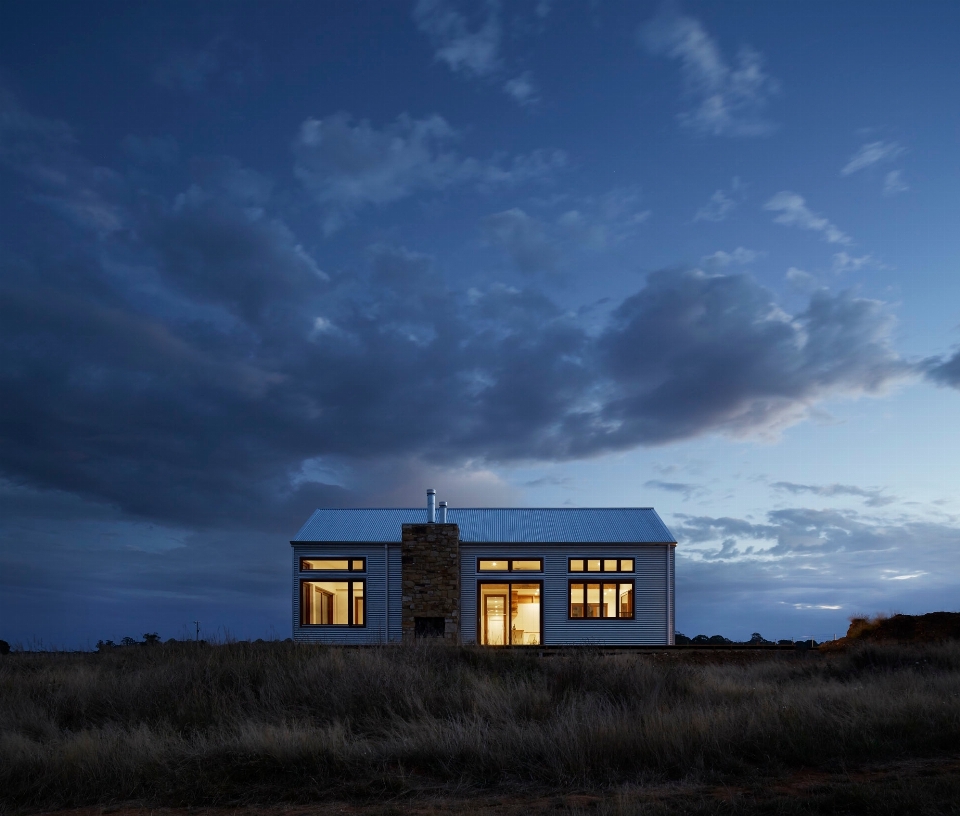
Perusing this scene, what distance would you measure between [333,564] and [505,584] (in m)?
5.10

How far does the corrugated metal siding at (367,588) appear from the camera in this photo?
23.5m

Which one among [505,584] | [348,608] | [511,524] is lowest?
[348,608]

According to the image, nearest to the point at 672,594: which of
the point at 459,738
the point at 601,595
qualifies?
the point at 601,595

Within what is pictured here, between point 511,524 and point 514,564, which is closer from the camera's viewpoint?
point 514,564

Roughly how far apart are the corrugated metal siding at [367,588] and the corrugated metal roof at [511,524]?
37 cm

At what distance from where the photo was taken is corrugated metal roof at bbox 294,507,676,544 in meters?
24.1

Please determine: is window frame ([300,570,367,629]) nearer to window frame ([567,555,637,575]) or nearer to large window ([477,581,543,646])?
large window ([477,581,543,646])

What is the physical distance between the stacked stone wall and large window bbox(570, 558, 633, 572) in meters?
3.64

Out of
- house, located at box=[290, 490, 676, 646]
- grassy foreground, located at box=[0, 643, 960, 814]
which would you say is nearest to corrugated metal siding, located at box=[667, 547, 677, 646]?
house, located at box=[290, 490, 676, 646]

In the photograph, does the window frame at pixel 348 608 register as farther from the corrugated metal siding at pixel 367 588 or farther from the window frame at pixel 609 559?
the window frame at pixel 609 559

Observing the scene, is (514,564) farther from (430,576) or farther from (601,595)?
(601,595)

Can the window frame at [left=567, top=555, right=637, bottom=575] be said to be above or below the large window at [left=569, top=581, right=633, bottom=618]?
above

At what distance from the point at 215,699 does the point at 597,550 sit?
15774mm

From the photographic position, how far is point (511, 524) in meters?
25.4
